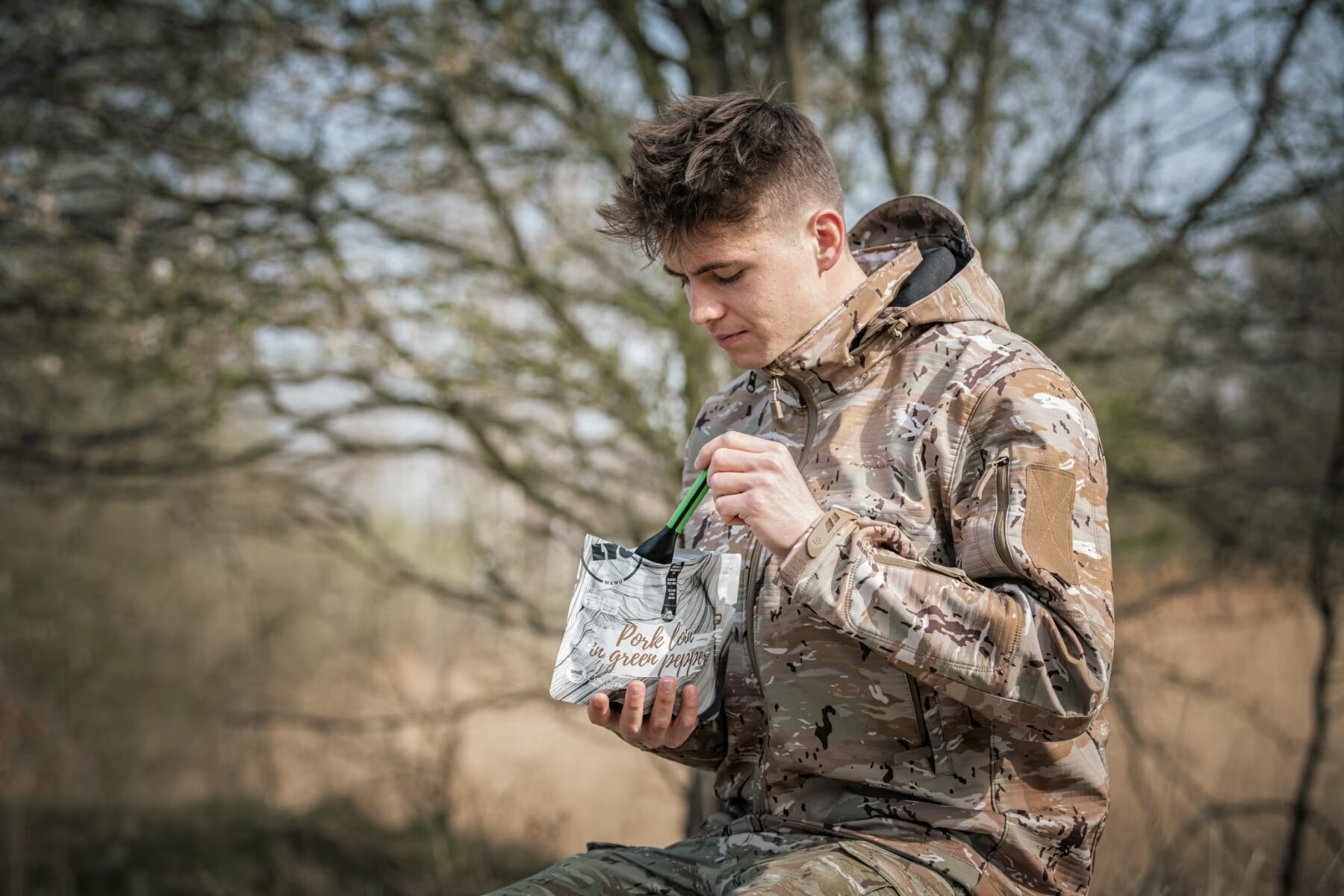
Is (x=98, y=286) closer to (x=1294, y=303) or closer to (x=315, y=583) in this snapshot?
(x=315, y=583)

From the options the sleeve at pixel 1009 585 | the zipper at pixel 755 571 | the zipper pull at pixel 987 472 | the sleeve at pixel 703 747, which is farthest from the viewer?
the sleeve at pixel 703 747

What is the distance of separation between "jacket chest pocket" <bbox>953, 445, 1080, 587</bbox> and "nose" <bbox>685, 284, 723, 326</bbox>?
554mm

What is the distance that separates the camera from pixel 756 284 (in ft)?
6.63

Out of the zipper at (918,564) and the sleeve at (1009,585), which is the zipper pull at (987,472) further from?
the zipper at (918,564)

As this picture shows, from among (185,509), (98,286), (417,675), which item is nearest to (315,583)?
(417,675)

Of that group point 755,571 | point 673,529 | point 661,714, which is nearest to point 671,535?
point 673,529

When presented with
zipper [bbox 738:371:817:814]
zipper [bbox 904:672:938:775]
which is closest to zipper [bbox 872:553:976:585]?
zipper [bbox 904:672:938:775]

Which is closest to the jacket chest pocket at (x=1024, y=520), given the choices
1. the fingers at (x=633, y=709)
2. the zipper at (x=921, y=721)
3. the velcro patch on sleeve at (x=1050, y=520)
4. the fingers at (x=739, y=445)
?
the velcro patch on sleeve at (x=1050, y=520)

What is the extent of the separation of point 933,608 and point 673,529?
530 mm

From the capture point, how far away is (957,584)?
1614 millimetres

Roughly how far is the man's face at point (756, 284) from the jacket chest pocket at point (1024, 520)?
0.47 metres

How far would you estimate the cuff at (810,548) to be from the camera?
5.36 feet

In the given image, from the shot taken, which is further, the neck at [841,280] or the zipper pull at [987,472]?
the neck at [841,280]

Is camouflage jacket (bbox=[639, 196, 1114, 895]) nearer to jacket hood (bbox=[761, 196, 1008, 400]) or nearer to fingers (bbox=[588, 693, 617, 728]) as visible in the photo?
jacket hood (bbox=[761, 196, 1008, 400])
